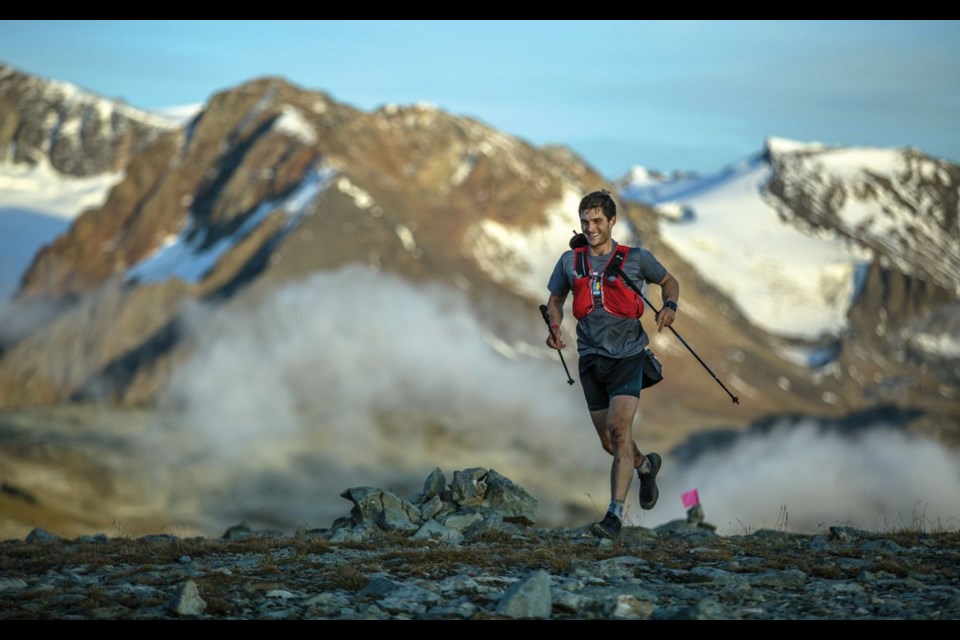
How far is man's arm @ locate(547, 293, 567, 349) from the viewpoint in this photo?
1653cm

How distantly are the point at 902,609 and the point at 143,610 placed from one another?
22.3 ft

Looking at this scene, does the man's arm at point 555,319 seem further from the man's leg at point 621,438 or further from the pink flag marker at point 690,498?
the pink flag marker at point 690,498

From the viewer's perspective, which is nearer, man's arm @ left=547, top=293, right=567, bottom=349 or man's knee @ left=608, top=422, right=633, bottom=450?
man's knee @ left=608, top=422, right=633, bottom=450

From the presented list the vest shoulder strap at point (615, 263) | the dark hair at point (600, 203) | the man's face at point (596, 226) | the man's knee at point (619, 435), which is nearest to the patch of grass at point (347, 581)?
the man's knee at point (619, 435)

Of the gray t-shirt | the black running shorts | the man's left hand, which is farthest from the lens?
the black running shorts

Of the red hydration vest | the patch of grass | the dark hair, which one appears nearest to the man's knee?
the red hydration vest

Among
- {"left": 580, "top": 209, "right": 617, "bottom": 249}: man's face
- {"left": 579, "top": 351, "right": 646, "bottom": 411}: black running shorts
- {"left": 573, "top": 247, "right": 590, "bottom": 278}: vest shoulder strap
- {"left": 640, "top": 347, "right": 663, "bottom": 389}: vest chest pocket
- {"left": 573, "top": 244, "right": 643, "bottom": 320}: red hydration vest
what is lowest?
{"left": 579, "top": 351, "right": 646, "bottom": 411}: black running shorts

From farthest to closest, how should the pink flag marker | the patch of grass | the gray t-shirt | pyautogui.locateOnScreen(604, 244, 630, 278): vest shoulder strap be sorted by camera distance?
1. the pink flag marker
2. the gray t-shirt
3. pyautogui.locateOnScreen(604, 244, 630, 278): vest shoulder strap
4. the patch of grass

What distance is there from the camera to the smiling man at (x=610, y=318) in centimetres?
1586

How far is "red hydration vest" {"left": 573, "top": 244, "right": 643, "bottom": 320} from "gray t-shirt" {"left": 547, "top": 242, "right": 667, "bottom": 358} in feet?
0.21

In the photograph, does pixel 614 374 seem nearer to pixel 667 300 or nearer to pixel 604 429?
pixel 604 429

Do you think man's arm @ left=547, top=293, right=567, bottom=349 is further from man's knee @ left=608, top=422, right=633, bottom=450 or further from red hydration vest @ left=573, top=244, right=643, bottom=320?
man's knee @ left=608, top=422, right=633, bottom=450

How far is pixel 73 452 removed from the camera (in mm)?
195375
